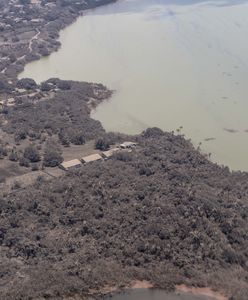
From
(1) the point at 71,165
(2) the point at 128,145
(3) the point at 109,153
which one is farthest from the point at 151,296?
(2) the point at 128,145

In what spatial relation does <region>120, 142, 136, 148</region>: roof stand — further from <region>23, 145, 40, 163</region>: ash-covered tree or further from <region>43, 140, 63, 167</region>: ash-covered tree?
<region>23, 145, 40, 163</region>: ash-covered tree

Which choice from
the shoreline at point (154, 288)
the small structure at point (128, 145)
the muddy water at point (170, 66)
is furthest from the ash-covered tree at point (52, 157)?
the shoreline at point (154, 288)

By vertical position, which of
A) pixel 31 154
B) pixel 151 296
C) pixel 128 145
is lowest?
pixel 151 296

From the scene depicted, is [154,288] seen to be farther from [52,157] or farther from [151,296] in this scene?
[52,157]

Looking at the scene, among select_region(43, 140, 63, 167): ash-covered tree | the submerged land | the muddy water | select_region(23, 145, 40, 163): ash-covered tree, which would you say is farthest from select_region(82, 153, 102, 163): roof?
the muddy water

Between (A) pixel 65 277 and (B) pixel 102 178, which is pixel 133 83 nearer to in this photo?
(B) pixel 102 178
